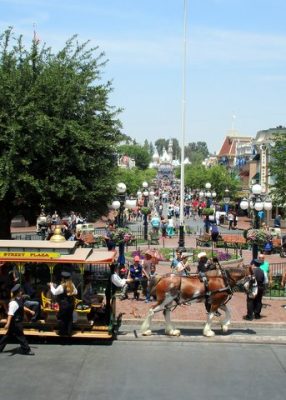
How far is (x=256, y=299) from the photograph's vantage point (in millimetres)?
15984

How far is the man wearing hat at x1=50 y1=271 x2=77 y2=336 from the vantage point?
13188mm

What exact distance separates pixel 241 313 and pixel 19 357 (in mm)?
6750

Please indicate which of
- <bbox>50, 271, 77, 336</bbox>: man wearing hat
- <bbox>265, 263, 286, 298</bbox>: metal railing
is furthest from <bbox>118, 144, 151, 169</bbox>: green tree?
<bbox>50, 271, 77, 336</bbox>: man wearing hat

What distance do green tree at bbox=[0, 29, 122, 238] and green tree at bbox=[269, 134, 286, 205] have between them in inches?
235

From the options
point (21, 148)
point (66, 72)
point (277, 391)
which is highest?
point (66, 72)

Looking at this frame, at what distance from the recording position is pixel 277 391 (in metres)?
10.7

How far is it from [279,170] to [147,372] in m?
12.9

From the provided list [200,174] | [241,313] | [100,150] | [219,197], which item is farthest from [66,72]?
[200,174]

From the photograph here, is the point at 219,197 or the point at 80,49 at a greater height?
Result: the point at 80,49

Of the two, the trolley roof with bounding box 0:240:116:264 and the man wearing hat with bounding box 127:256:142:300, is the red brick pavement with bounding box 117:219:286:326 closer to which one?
the man wearing hat with bounding box 127:256:142:300

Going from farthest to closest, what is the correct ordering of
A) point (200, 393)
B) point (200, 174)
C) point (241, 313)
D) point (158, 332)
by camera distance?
point (200, 174), point (241, 313), point (158, 332), point (200, 393)

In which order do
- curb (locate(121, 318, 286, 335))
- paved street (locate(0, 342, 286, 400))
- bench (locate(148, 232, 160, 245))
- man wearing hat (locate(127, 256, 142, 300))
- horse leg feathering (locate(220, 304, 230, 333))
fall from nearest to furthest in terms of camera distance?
paved street (locate(0, 342, 286, 400)), horse leg feathering (locate(220, 304, 230, 333)), curb (locate(121, 318, 286, 335)), man wearing hat (locate(127, 256, 142, 300)), bench (locate(148, 232, 160, 245))

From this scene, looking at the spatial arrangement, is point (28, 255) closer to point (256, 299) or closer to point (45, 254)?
point (45, 254)

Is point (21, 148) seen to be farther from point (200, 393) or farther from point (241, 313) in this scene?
point (200, 393)
